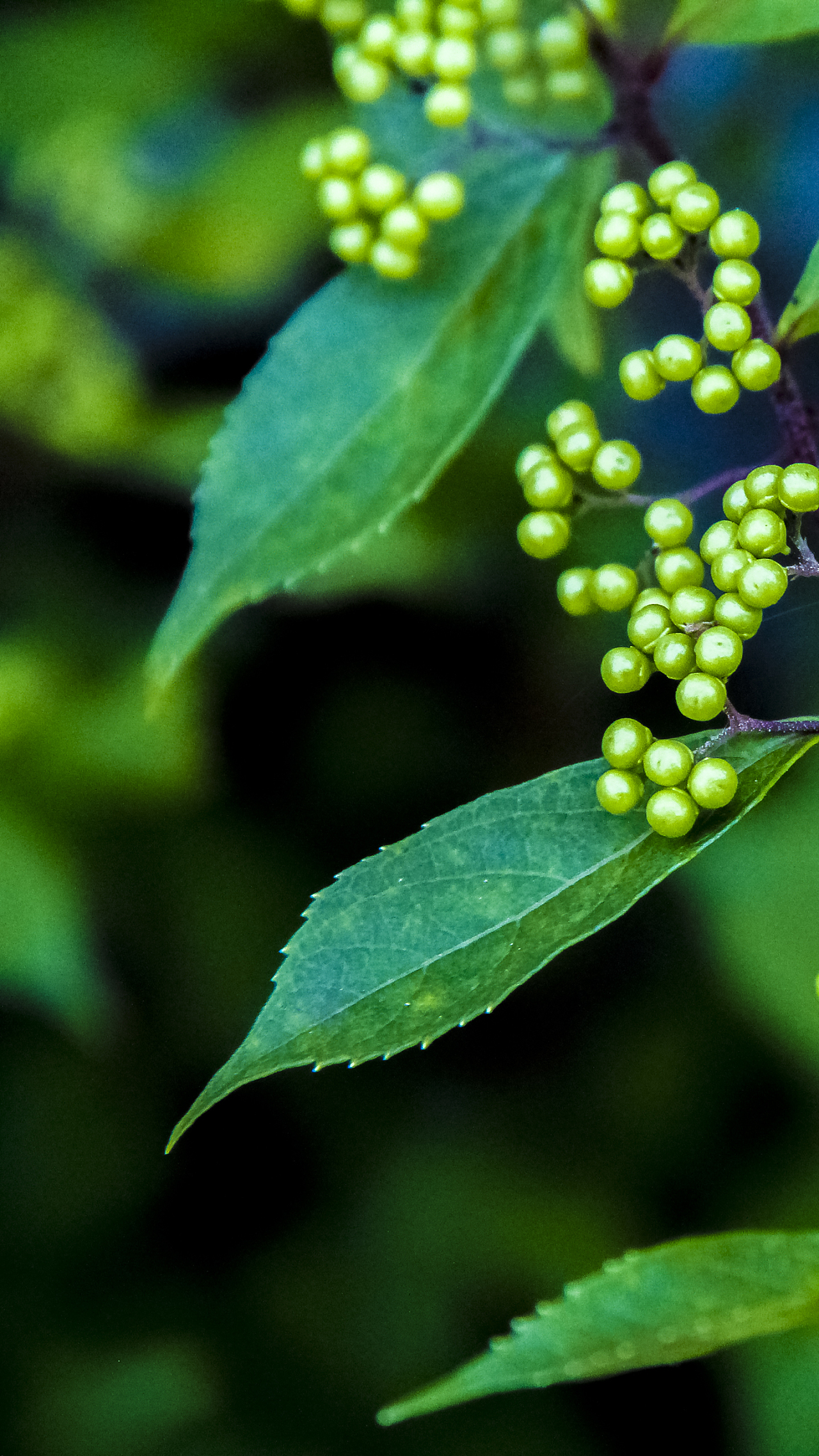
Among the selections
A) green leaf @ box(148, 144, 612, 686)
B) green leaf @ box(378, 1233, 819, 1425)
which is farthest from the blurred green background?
green leaf @ box(378, 1233, 819, 1425)

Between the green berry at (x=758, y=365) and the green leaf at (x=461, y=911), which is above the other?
the green berry at (x=758, y=365)

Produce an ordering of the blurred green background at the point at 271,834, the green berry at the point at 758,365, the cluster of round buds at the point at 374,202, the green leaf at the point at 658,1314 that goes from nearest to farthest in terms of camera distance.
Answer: the green leaf at the point at 658,1314
the green berry at the point at 758,365
the cluster of round buds at the point at 374,202
the blurred green background at the point at 271,834

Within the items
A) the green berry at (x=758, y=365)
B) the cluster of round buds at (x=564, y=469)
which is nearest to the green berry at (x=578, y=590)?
the cluster of round buds at (x=564, y=469)

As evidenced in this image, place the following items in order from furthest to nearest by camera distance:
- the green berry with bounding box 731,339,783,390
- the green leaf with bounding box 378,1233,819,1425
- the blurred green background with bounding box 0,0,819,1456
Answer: the blurred green background with bounding box 0,0,819,1456, the green berry with bounding box 731,339,783,390, the green leaf with bounding box 378,1233,819,1425

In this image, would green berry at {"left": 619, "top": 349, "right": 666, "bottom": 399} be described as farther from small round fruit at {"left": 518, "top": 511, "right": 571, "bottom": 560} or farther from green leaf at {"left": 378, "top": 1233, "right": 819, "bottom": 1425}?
green leaf at {"left": 378, "top": 1233, "right": 819, "bottom": 1425}

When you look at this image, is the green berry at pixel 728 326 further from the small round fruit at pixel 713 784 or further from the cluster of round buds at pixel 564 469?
the small round fruit at pixel 713 784
